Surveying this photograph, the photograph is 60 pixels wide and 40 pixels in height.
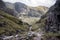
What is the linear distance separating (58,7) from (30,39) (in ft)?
184

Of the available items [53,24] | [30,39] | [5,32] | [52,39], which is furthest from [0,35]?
[52,39]

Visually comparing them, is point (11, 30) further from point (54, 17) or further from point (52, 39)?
point (52, 39)

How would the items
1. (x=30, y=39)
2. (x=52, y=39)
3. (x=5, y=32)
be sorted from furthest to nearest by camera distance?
(x=5, y=32)
(x=30, y=39)
(x=52, y=39)

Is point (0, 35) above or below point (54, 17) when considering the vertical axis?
below

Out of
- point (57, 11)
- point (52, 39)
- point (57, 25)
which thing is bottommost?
point (52, 39)

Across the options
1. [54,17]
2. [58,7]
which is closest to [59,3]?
[58,7]

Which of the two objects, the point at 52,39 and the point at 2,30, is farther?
the point at 2,30

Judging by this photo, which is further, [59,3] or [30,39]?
[59,3]

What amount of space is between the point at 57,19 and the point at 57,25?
6603mm

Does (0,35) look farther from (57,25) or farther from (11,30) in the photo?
(57,25)

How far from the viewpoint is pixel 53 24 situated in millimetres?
179375

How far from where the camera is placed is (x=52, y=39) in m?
124

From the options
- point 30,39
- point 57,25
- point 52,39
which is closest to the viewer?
point 52,39

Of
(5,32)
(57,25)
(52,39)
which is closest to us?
(52,39)
